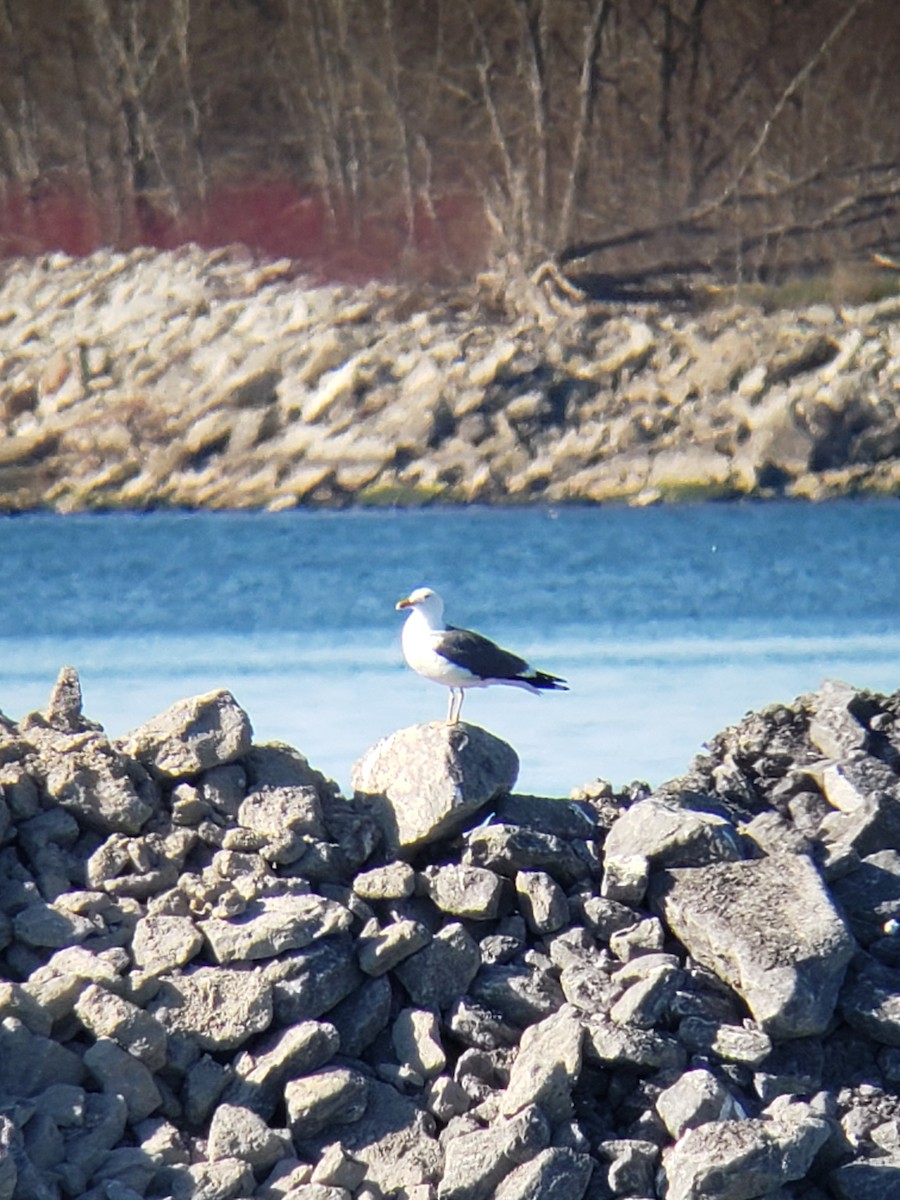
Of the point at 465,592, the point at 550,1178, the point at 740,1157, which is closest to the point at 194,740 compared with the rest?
the point at 550,1178

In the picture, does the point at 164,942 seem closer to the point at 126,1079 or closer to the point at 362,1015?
the point at 126,1079

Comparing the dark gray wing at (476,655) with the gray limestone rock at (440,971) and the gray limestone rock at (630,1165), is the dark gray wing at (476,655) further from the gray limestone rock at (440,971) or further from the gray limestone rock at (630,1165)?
the gray limestone rock at (630,1165)

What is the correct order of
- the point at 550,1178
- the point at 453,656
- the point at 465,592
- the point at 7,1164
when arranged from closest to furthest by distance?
the point at 7,1164, the point at 550,1178, the point at 453,656, the point at 465,592

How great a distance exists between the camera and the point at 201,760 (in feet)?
10.7

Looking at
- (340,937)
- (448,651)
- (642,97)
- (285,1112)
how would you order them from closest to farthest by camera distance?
(285,1112) → (340,937) → (448,651) → (642,97)

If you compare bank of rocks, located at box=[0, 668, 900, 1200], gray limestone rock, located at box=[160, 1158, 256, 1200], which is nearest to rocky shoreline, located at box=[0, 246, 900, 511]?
bank of rocks, located at box=[0, 668, 900, 1200]

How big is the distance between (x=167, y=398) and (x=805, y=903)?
4.93 metres

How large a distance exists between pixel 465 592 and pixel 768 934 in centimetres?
432

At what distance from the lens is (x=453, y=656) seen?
3.52 meters

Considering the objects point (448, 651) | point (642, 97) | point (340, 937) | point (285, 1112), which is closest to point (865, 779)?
point (448, 651)

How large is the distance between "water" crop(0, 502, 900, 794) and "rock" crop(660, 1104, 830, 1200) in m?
3.46

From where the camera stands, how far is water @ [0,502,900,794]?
6.38m

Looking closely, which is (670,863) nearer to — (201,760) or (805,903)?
(805,903)

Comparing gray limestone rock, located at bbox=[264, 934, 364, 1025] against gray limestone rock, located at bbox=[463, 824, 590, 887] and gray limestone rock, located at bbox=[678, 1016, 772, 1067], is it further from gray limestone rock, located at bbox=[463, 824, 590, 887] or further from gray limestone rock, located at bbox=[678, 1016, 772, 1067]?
gray limestone rock, located at bbox=[678, 1016, 772, 1067]
